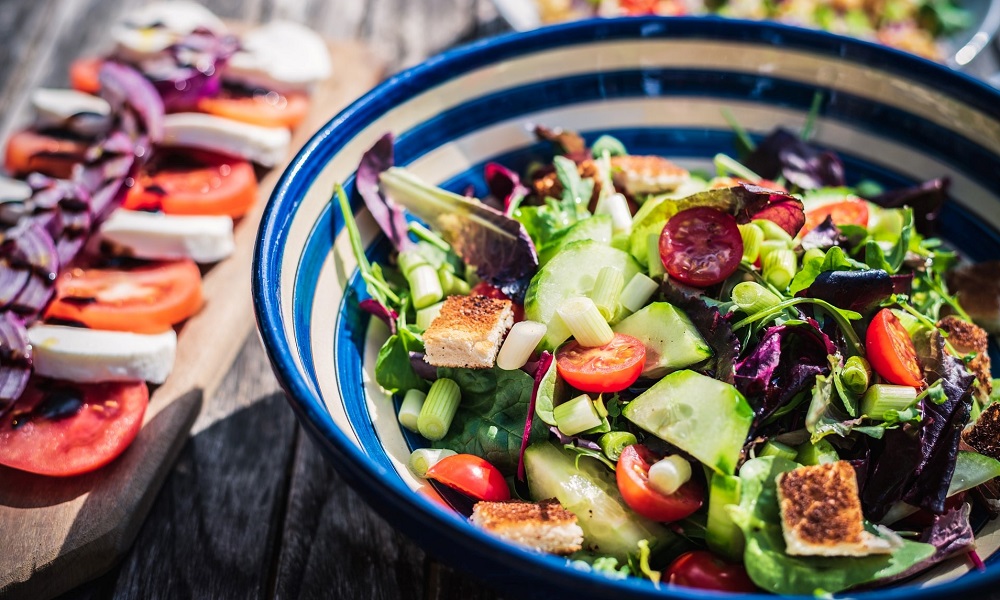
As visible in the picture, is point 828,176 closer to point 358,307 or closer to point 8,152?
point 358,307

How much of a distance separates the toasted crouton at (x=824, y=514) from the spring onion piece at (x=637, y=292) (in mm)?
598

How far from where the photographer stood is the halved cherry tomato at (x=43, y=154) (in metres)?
3.36

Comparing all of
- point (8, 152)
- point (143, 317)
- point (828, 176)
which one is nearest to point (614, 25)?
point (828, 176)

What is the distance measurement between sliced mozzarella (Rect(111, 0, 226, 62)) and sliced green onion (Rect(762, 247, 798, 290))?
2792mm

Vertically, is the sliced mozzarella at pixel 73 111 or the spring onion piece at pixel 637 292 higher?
the spring onion piece at pixel 637 292

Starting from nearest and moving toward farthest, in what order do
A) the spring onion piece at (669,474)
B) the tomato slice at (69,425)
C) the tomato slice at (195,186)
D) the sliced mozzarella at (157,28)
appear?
1. the spring onion piece at (669,474)
2. the tomato slice at (69,425)
3. the tomato slice at (195,186)
4. the sliced mozzarella at (157,28)

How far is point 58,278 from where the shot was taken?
2.83 metres

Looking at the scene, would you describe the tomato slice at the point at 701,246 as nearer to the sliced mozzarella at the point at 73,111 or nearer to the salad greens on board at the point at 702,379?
the salad greens on board at the point at 702,379

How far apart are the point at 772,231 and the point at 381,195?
3.79ft

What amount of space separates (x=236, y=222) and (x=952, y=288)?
2580mm

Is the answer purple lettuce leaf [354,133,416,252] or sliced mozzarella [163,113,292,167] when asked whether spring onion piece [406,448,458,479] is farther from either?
sliced mozzarella [163,113,292,167]

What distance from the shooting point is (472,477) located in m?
2.01

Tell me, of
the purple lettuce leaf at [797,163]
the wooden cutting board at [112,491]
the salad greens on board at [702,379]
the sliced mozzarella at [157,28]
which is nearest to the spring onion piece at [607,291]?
the salad greens on board at [702,379]

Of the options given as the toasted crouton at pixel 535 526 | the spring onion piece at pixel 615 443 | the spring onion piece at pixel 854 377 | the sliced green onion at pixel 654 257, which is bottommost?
the toasted crouton at pixel 535 526
